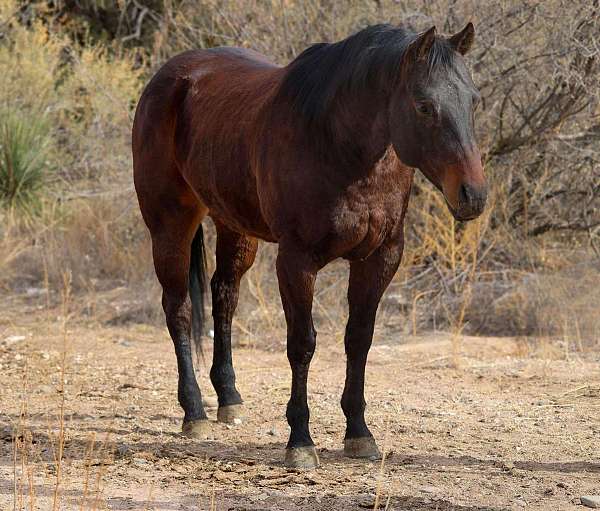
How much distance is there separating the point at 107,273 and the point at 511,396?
534cm

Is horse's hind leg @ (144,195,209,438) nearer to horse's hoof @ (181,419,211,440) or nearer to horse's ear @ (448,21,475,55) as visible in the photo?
horse's hoof @ (181,419,211,440)

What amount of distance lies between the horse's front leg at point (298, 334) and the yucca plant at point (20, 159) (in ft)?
22.3

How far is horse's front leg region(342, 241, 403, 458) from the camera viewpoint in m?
4.67

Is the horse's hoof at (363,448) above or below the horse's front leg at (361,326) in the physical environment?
below

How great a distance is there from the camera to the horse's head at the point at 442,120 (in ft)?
12.6

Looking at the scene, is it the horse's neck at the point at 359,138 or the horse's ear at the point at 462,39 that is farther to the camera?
the horse's neck at the point at 359,138

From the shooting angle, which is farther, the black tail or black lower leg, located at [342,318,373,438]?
the black tail

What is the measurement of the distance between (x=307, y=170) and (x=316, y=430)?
1553 mm

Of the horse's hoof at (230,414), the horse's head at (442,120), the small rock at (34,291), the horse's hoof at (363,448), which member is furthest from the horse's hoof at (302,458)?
the small rock at (34,291)

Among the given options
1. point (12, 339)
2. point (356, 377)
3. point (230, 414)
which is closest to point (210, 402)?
point (230, 414)

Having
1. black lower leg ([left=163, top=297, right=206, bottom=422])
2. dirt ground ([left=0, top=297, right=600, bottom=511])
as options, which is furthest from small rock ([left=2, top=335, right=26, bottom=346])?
black lower leg ([left=163, top=297, right=206, bottom=422])

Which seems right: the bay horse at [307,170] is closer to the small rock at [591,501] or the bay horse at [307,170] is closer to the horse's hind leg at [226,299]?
the horse's hind leg at [226,299]

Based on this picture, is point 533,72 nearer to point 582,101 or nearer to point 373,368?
point 582,101

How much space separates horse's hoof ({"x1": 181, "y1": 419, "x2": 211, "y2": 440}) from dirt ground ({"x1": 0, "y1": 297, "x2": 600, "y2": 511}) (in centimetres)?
7
